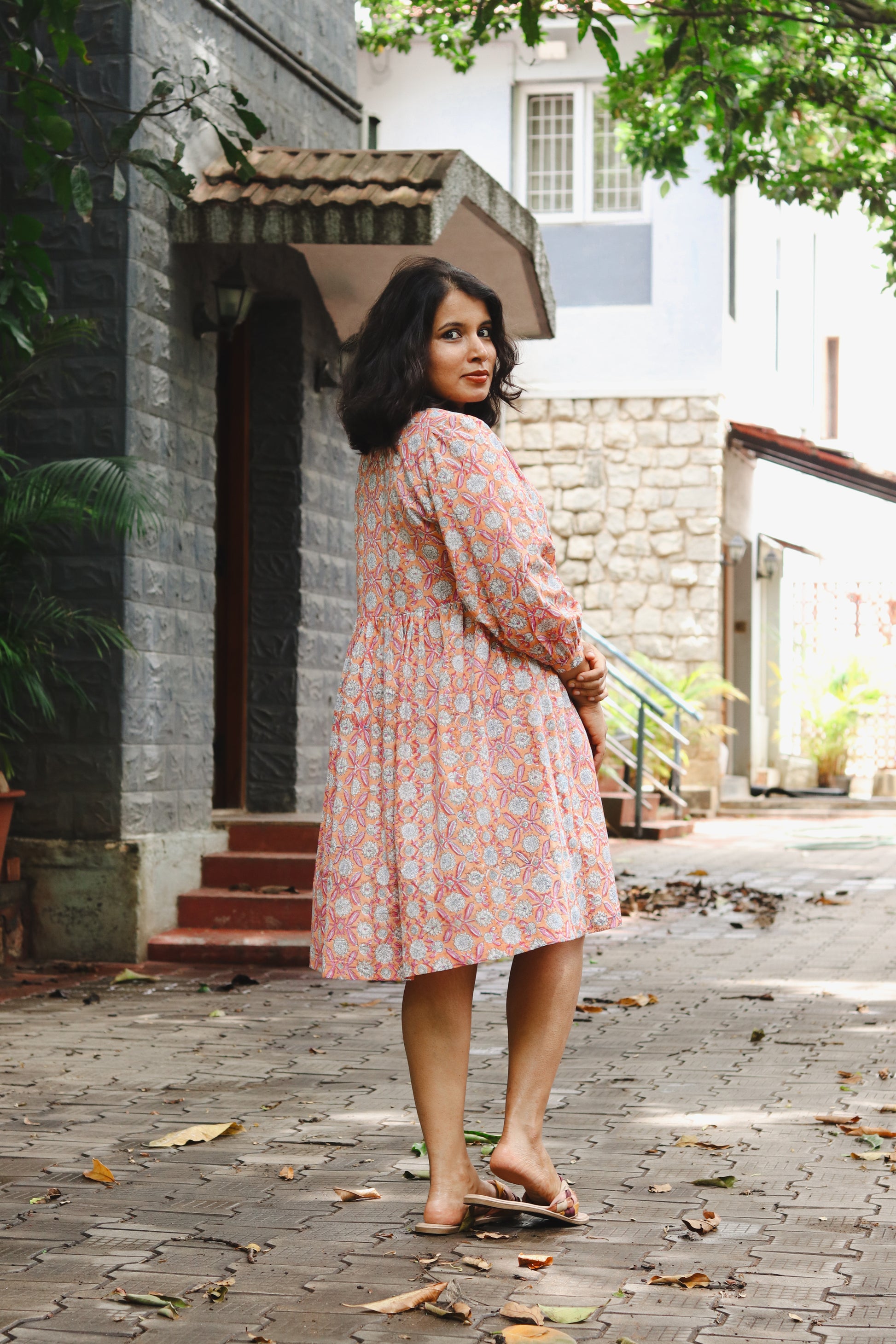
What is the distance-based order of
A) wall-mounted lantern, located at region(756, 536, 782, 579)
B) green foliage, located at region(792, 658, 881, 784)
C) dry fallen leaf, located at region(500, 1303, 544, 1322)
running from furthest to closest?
1. wall-mounted lantern, located at region(756, 536, 782, 579)
2. green foliage, located at region(792, 658, 881, 784)
3. dry fallen leaf, located at region(500, 1303, 544, 1322)

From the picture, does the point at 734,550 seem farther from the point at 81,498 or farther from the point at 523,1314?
the point at 523,1314

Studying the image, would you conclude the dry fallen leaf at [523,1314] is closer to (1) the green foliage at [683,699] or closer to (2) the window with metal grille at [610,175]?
(1) the green foliage at [683,699]

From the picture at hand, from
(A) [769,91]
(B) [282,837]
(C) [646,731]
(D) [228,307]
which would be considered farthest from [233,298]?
(C) [646,731]

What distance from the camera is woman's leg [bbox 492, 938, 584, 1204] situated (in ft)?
11.1

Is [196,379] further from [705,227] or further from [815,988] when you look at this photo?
[705,227]

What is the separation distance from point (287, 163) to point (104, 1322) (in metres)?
6.28

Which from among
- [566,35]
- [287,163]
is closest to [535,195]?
[566,35]

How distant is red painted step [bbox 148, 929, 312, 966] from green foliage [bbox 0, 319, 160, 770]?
1067 millimetres

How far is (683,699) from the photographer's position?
53.0ft

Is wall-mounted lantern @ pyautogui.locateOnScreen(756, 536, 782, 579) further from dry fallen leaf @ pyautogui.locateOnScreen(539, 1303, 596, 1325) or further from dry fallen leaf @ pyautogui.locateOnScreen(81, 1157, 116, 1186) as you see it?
dry fallen leaf @ pyautogui.locateOnScreen(539, 1303, 596, 1325)

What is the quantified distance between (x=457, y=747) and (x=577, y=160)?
15121 mm

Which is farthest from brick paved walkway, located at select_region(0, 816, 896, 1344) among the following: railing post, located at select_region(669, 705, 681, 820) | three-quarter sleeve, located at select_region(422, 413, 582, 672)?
railing post, located at select_region(669, 705, 681, 820)

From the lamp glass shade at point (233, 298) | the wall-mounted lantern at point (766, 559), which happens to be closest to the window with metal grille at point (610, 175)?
the wall-mounted lantern at point (766, 559)

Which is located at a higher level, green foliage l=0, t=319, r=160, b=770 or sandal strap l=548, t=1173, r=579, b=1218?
green foliage l=0, t=319, r=160, b=770
